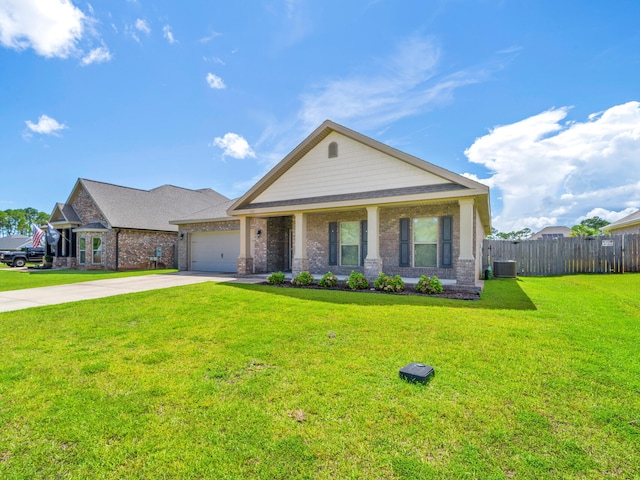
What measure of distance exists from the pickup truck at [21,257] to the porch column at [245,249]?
22.4m

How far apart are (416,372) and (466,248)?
6892 millimetres

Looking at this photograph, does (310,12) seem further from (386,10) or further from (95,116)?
(95,116)

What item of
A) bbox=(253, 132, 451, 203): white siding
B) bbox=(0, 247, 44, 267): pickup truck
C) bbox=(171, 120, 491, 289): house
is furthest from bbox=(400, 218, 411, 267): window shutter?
bbox=(0, 247, 44, 267): pickup truck

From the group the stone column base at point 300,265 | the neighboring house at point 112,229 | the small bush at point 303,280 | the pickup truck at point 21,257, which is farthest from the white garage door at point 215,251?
the pickup truck at point 21,257

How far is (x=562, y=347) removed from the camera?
4.18 metres

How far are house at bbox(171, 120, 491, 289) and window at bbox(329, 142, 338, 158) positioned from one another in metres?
0.04

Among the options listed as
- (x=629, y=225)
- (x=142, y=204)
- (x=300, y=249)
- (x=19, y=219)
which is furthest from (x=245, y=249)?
(x=19, y=219)

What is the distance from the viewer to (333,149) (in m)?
11.7

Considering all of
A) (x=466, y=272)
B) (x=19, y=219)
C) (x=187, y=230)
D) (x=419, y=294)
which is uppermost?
(x=19, y=219)

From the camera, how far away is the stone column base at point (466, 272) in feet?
29.5

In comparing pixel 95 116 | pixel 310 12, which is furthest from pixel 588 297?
pixel 95 116

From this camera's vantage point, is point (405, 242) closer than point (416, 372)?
No

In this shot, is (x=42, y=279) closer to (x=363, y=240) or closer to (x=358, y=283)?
(x=358, y=283)

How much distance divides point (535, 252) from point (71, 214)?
1133 inches
